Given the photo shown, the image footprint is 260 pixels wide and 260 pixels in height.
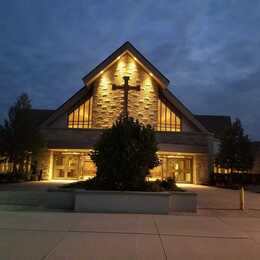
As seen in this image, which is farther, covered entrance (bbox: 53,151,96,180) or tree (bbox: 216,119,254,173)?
covered entrance (bbox: 53,151,96,180)

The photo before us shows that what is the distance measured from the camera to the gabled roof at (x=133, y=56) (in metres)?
27.5

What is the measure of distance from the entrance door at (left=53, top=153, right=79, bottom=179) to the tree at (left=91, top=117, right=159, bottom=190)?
15132 millimetres

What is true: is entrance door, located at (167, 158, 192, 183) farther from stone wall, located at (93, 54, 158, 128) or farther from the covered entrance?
the covered entrance

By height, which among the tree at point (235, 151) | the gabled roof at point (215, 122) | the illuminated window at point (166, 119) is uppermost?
the gabled roof at point (215, 122)

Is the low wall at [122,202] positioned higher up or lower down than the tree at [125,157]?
lower down

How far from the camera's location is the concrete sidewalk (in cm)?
546

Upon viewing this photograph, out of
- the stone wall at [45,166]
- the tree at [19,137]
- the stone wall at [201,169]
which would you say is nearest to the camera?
the tree at [19,137]

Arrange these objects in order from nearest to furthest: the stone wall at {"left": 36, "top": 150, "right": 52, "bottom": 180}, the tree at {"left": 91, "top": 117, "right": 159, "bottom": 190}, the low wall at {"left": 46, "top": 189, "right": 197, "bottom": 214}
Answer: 1. the low wall at {"left": 46, "top": 189, "right": 197, "bottom": 214}
2. the tree at {"left": 91, "top": 117, "right": 159, "bottom": 190}
3. the stone wall at {"left": 36, "top": 150, "right": 52, "bottom": 180}

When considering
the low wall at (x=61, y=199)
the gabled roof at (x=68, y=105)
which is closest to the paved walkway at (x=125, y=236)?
the low wall at (x=61, y=199)

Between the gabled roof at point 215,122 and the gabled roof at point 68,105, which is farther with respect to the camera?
the gabled roof at point 215,122

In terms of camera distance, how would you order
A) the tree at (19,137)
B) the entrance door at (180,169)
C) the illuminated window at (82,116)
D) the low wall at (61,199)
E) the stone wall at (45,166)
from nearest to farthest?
the low wall at (61,199) → the tree at (19,137) → the stone wall at (45,166) → the entrance door at (180,169) → the illuminated window at (82,116)

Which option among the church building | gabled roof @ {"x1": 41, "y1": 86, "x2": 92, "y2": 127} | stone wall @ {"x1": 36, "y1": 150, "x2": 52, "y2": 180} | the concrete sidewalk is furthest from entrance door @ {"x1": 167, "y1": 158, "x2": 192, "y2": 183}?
the concrete sidewalk

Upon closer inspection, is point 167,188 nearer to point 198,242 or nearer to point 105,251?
point 198,242

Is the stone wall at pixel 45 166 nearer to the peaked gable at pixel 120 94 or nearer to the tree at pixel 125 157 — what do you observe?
the peaked gable at pixel 120 94
